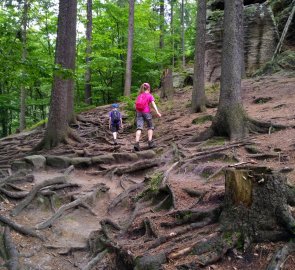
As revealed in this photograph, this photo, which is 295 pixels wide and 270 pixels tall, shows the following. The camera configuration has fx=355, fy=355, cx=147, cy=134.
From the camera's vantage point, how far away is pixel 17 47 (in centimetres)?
730

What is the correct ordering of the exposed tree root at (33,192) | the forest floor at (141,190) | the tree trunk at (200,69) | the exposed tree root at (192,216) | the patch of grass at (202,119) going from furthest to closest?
the tree trunk at (200,69), the patch of grass at (202,119), the exposed tree root at (33,192), the forest floor at (141,190), the exposed tree root at (192,216)

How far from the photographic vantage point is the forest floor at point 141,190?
202 inches

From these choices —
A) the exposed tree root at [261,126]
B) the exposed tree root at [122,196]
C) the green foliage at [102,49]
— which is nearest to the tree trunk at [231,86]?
the exposed tree root at [261,126]

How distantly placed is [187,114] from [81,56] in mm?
13252

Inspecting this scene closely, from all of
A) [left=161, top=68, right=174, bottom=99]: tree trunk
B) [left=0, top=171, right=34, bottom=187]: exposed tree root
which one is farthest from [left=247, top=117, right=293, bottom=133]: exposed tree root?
[left=161, top=68, right=174, bottom=99]: tree trunk

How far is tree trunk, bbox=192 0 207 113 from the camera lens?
15.2 metres

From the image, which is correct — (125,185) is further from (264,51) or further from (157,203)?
(264,51)

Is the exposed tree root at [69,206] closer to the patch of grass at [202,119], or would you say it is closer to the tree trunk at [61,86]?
the tree trunk at [61,86]

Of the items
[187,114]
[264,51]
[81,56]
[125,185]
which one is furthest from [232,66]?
[81,56]

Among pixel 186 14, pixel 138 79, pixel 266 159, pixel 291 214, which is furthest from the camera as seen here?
pixel 186 14

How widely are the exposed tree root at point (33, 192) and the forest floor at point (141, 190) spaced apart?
0.10 metres

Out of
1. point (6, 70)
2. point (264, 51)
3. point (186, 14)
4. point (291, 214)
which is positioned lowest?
point (291, 214)

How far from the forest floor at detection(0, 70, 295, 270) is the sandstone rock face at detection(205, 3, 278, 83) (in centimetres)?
811

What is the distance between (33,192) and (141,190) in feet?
7.77
